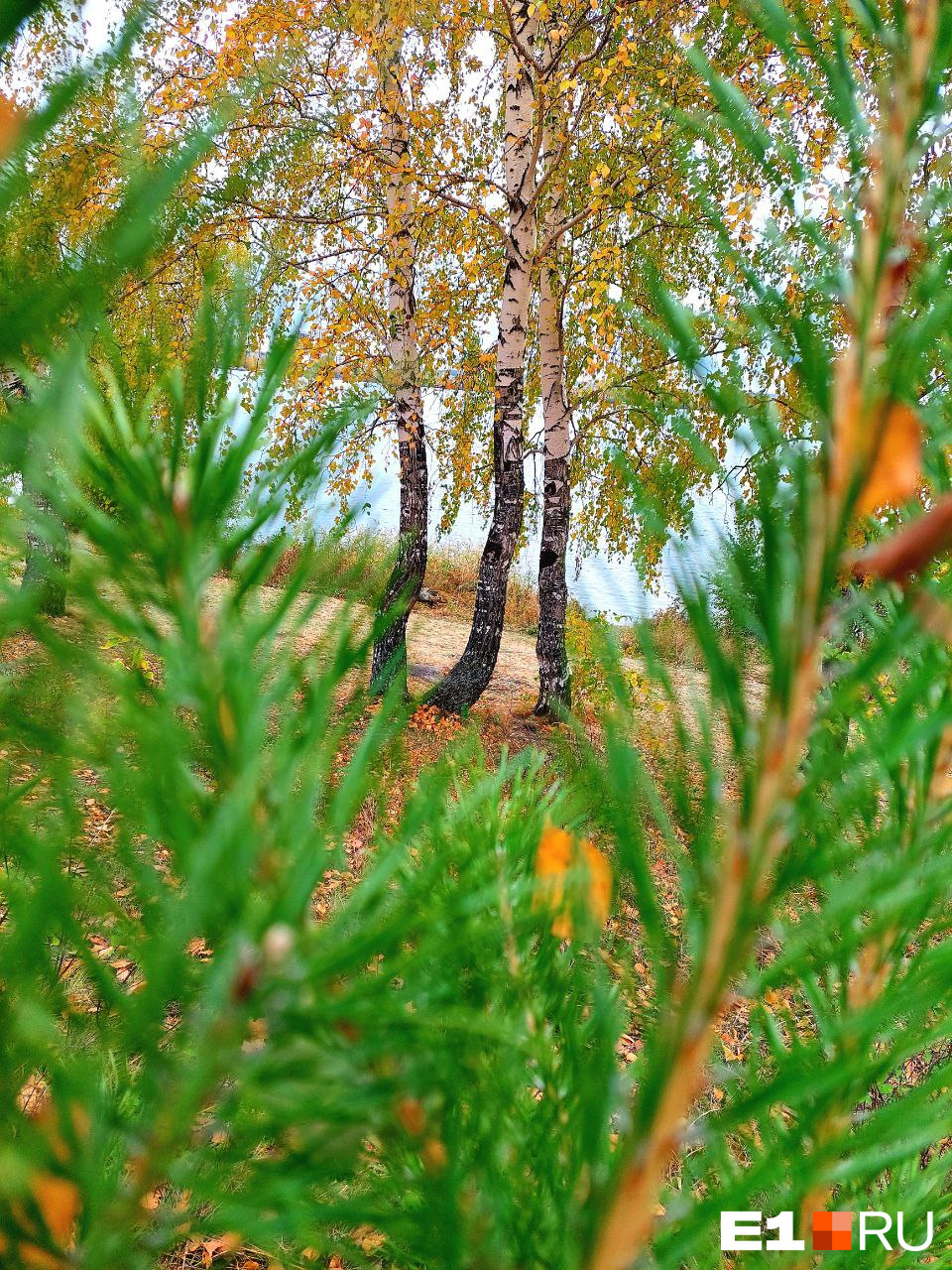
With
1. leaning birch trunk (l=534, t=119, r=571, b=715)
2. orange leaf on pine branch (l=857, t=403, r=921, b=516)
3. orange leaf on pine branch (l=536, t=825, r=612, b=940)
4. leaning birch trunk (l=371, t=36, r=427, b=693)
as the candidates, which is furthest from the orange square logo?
leaning birch trunk (l=534, t=119, r=571, b=715)

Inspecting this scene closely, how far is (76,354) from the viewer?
161 millimetres

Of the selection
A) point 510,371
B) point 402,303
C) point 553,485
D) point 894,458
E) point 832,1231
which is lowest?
point 832,1231

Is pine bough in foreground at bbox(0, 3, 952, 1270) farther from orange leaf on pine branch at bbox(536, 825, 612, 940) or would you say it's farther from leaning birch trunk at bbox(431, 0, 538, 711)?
leaning birch trunk at bbox(431, 0, 538, 711)

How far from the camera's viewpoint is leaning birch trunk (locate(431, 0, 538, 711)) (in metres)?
3.63

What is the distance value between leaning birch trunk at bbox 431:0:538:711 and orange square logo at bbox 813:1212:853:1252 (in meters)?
2.96

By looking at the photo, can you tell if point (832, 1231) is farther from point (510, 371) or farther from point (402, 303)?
point (402, 303)

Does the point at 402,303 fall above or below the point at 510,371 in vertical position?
above

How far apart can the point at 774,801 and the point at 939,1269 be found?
327 millimetres

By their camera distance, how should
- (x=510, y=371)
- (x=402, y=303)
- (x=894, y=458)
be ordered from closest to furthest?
(x=894, y=458) → (x=510, y=371) → (x=402, y=303)

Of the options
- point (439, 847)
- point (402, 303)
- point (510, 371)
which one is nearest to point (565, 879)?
point (439, 847)

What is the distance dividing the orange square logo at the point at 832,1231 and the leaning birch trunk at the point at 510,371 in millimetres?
2959

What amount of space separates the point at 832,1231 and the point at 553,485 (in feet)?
13.5

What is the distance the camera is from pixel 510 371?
3.87m

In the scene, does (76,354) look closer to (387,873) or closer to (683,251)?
(387,873)
